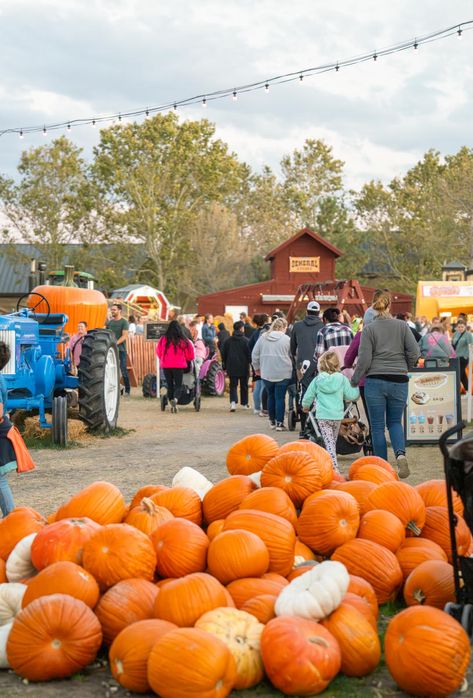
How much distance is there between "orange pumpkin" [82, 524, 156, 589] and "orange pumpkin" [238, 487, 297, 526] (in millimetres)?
744

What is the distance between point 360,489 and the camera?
579 centimetres

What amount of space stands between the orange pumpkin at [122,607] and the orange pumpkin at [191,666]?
0.48m

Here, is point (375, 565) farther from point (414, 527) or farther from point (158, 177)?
point (158, 177)

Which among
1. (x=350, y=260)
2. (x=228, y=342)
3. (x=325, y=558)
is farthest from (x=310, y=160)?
(x=325, y=558)

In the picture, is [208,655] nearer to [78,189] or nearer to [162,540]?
[162,540]

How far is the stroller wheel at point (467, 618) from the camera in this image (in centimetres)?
441

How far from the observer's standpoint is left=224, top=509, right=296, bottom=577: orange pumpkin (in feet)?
16.3

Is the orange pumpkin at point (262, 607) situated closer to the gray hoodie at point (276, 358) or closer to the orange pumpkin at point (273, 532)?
the orange pumpkin at point (273, 532)

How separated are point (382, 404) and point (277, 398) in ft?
17.5

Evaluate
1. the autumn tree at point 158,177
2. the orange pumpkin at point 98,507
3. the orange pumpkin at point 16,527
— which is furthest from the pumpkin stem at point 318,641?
the autumn tree at point 158,177

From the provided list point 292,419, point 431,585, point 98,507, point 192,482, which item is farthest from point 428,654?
point 292,419

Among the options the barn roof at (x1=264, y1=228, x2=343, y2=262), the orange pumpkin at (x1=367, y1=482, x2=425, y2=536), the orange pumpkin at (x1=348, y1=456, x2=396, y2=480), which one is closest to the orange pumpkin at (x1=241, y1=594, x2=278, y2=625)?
the orange pumpkin at (x1=367, y1=482, x2=425, y2=536)

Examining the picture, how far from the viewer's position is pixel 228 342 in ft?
61.9

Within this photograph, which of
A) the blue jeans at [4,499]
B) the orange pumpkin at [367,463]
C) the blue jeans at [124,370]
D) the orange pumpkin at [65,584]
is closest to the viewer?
the orange pumpkin at [65,584]
